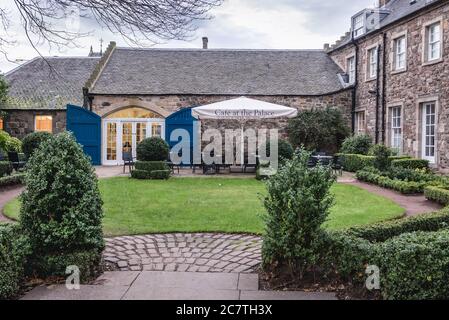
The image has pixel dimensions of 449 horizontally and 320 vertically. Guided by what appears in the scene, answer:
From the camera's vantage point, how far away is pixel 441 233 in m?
4.45

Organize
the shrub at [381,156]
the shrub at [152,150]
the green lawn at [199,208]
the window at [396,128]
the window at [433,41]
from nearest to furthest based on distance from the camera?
the green lawn at [199,208], the shrub at [381,156], the shrub at [152,150], the window at [433,41], the window at [396,128]

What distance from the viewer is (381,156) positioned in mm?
14141

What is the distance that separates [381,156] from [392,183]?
2.17m

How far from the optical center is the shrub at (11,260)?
4.14 m

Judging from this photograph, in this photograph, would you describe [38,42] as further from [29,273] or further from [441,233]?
[441,233]

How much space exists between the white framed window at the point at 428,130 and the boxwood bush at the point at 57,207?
13.9 meters

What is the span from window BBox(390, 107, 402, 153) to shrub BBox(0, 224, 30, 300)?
1555 cm

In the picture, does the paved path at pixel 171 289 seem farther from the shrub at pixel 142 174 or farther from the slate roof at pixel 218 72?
the slate roof at pixel 218 72

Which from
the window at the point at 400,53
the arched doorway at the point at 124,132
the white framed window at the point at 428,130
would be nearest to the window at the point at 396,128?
the white framed window at the point at 428,130

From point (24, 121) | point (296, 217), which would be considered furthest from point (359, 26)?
point (296, 217)

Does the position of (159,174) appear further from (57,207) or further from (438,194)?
(57,207)

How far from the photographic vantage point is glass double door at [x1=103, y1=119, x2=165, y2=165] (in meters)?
20.9
